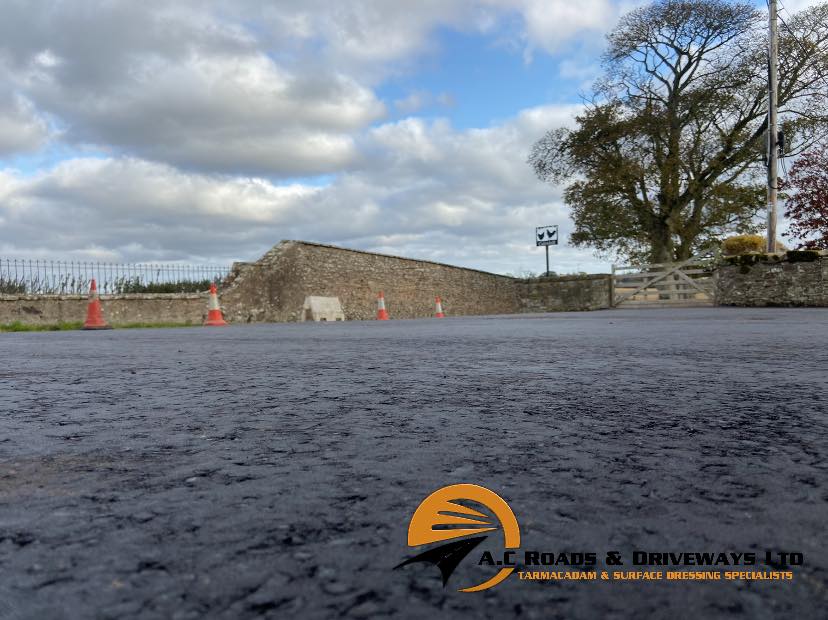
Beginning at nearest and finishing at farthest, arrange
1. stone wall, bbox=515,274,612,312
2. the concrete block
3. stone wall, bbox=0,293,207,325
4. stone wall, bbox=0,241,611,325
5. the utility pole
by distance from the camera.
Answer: stone wall, bbox=0,293,207,325 → stone wall, bbox=0,241,611,325 → the utility pole → the concrete block → stone wall, bbox=515,274,612,312

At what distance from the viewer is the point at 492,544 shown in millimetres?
720

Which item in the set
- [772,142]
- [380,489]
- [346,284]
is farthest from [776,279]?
[380,489]

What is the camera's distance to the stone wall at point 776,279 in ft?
49.3

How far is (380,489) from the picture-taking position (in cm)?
94

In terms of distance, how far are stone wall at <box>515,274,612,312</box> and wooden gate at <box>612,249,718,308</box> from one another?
1.69 ft

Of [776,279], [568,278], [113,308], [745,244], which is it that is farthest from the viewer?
[568,278]

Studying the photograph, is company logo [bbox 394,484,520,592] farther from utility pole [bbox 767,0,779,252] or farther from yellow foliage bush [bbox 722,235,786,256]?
yellow foliage bush [bbox 722,235,786,256]

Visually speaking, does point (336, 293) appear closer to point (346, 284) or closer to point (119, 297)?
point (346, 284)

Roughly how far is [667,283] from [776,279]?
8.69 metres

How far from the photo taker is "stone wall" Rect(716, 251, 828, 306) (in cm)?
1504

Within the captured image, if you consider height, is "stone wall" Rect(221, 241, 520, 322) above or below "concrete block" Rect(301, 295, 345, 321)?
above

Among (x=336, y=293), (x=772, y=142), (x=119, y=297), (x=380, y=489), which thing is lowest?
(x=380, y=489)

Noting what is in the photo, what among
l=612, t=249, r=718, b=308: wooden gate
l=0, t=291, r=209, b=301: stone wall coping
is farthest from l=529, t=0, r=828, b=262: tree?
l=0, t=291, r=209, b=301: stone wall coping

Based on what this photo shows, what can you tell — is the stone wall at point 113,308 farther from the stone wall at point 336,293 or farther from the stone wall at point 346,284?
the stone wall at point 346,284
